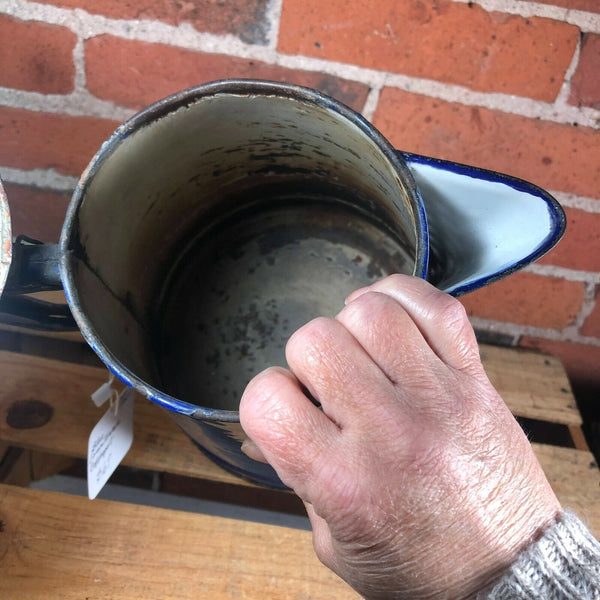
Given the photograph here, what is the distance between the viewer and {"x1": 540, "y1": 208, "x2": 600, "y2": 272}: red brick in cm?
83

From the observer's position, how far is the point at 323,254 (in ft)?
2.65

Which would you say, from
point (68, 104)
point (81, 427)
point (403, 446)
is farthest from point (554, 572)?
point (68, 104)

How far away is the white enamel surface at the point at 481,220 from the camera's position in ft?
1.72

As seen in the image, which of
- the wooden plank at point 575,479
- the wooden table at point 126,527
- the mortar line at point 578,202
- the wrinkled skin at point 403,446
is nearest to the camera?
the wrinkled skin at point 403,446

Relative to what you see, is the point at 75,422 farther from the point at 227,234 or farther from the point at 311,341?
the point at 311,341

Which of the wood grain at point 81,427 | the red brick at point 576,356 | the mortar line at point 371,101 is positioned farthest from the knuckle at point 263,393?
the red brick at point 576,356

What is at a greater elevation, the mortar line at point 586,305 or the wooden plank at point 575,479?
the mortar line at point 586,305

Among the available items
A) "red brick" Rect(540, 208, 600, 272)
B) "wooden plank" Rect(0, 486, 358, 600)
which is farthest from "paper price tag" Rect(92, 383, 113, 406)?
"red brick" Rect(540, 208, 600, 272)

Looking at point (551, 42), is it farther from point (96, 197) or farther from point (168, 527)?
point (168, 527)

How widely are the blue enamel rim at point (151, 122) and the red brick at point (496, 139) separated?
10.6 inches

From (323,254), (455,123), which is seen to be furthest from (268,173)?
(455,123)

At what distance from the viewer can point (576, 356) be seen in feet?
3.22

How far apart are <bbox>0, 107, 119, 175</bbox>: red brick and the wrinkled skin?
20.3 inches

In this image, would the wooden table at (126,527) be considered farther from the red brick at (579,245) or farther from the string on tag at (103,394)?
the red brick at (579,245)
